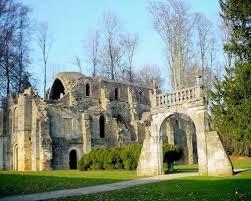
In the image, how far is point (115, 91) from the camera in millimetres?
48344

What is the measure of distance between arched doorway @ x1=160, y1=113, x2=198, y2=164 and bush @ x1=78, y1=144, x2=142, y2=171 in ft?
48.9

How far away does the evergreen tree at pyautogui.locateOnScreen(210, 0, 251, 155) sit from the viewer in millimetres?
15227

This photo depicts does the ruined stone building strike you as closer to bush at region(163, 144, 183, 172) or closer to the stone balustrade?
bush at region(163, 144, 183, 172)

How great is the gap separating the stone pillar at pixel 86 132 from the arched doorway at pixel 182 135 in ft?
31.5

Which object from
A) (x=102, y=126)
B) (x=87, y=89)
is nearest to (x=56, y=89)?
(x=87, y=89)

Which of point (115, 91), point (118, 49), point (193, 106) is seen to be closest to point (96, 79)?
point (115, 91)

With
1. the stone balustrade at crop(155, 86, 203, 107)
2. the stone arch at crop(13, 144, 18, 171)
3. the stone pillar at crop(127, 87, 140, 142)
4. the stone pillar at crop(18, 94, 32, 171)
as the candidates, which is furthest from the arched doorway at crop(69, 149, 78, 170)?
the stone balustrade at crop(155, 86, 203, 107)

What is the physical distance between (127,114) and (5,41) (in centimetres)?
2317

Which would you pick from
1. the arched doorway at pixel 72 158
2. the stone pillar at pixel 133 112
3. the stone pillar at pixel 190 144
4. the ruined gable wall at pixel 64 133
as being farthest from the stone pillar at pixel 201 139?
the stone pillar at pixel 190 144

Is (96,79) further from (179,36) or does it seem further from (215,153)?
(215,153)

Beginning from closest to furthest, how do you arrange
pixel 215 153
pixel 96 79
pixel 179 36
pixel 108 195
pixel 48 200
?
pixel 48 200 < pixel 108 195 < pixel 215 153 < pixel 179 36 < pixel 96 79

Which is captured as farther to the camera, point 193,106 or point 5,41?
point 5,41

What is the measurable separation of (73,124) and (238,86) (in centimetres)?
2727

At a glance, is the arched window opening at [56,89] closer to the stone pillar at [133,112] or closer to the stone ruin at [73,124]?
the stone ruin at [73,124]
